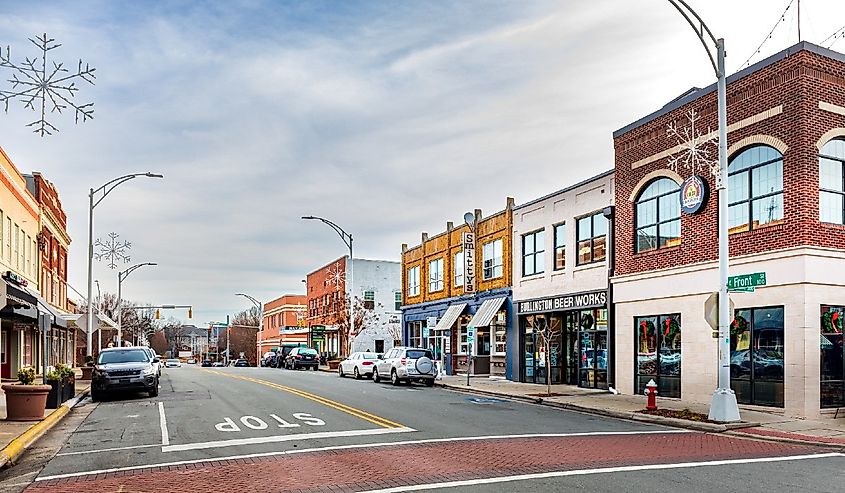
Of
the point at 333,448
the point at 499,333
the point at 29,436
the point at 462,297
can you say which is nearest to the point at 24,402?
the point at 29,436

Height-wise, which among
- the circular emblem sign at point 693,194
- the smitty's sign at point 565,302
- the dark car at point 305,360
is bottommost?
the dark car at point 305,360

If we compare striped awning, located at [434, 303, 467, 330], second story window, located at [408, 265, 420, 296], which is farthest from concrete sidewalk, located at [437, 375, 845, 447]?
second story window, located at [408, 265, 420, 296]

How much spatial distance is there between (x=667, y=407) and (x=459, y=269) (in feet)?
69.7

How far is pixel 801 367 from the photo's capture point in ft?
62.3

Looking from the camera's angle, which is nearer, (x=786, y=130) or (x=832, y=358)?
(x=832, y=358)

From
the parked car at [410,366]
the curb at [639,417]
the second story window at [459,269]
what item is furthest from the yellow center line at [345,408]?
the second story window at [459,269]

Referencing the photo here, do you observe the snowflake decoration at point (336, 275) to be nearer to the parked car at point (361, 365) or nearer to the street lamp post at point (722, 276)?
the parked car at point (361, 365)

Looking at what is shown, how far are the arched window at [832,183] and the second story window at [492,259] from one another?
58.7ft

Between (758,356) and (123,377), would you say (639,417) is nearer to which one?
(758,356)

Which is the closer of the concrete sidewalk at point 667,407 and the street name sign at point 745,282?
the concrete sidewalk at point 667,407

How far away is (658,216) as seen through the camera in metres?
25.1

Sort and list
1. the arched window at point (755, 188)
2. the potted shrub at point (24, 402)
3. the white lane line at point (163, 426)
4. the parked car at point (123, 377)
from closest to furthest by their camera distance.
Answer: the white lane line at point (163, 426)
the potted shrub at point (24, 402)
the arched window at point (755, 188)
the parked car at point (123, 377)

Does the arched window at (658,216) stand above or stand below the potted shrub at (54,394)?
above

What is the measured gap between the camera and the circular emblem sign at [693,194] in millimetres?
22625
